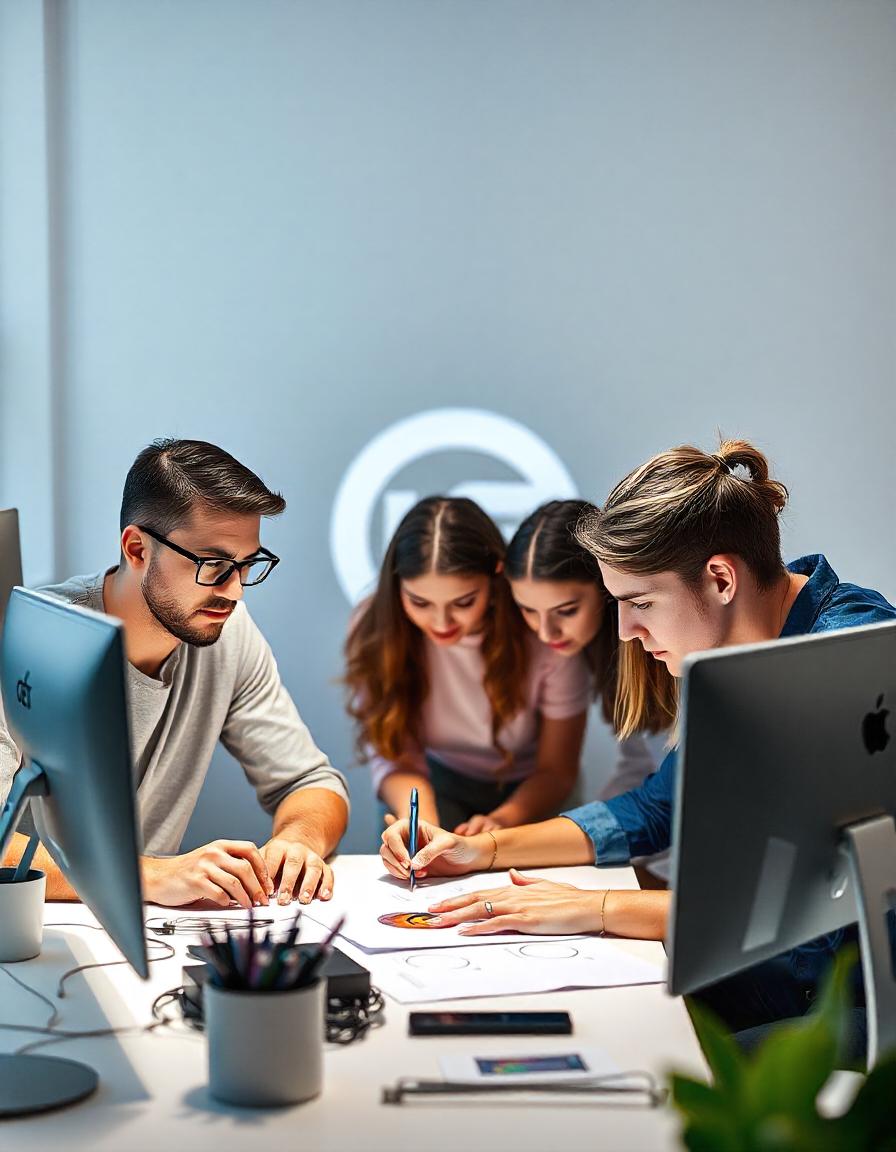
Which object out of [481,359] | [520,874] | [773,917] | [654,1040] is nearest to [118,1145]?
[654,1040]

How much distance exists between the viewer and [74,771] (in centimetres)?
127

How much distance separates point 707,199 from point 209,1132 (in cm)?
299

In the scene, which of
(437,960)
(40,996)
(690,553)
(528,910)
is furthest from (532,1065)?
(690,553)

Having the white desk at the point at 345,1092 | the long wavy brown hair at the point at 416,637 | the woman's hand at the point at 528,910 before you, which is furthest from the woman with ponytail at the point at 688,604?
the long wavy brown hair at the point at 416,637

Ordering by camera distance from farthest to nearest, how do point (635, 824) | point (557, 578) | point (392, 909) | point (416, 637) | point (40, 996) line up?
point (416, 637), point (557, 578), point (635, 824), point (392, 909), point (40, 996)

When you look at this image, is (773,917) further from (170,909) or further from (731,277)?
(731,277)

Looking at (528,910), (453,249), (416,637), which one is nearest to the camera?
(528,910)

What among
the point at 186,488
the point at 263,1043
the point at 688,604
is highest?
the point at 186,488

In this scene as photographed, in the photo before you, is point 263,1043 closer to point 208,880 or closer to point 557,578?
point 208,880

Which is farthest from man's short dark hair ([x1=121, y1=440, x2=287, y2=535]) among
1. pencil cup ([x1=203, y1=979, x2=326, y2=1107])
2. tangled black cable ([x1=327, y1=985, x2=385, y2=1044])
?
pencil cup ([x1=203, y1=979, x2=326, y2=1107])

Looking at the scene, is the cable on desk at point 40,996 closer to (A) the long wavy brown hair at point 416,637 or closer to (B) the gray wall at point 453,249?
(A) the long wavy brown hair at point 416,637

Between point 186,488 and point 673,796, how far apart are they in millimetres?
993

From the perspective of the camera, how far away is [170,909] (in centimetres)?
176

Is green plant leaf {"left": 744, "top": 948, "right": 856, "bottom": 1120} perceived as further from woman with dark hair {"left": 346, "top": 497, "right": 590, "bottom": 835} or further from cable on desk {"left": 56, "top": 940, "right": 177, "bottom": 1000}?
woman with dark hair {"left": 346, "top": 497, "right": 590, "bottom": 835}
